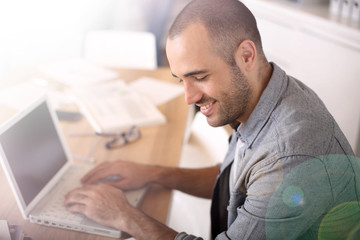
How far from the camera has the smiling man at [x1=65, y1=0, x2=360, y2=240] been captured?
924 mm

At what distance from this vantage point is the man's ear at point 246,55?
1.08m

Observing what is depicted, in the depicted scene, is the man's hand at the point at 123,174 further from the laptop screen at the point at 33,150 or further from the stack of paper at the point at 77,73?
the stack of paper at the point at 77,73

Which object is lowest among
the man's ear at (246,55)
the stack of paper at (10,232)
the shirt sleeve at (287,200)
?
the stack of paper at (10,232)

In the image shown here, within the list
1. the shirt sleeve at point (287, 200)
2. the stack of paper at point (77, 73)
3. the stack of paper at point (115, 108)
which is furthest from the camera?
the stack of paper at point (77, 73)

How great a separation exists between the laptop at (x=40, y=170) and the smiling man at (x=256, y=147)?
39 mm

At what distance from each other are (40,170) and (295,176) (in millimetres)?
711

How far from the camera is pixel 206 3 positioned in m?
1.10

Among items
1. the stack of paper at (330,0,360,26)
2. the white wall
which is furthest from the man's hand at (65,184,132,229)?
the stack of paper at (330,0,360,26)

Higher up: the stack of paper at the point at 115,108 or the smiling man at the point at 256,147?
the smiling man at the point at 256,147

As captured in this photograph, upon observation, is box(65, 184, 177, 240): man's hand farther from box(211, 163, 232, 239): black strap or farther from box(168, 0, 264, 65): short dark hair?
box(168, 0, 264, 65): short dark hair

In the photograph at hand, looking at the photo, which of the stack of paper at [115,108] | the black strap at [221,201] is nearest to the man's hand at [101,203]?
the black strap at [221,201]

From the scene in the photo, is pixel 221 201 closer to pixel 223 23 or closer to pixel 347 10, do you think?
pixel 223 23

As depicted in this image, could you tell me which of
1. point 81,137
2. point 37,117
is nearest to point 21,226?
point 37,117

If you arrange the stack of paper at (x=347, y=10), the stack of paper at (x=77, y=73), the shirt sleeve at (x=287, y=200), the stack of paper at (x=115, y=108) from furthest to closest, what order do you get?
the stack of paper at (x=347, y=10)
the stack of paper at (x=77, y=73)
the stack of paper at (x=115, y=108)
the shirt sleeve at (x=287, y=200)
